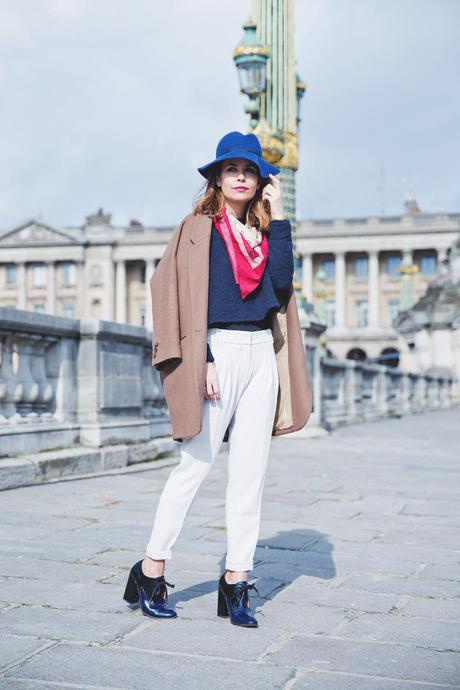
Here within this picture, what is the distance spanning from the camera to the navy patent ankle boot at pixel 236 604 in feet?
11.6

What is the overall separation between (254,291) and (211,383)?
0.39 metres

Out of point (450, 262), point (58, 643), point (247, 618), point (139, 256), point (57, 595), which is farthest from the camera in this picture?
point (139, 256)

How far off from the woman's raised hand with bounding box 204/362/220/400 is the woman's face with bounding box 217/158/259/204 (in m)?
0.68

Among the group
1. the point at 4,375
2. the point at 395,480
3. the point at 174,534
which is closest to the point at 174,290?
the point at 174,534

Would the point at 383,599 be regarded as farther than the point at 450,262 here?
No

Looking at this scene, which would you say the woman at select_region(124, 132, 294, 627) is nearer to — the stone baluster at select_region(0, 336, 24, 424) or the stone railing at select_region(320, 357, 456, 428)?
the stone baluster at select_region(0, 336, 24, 424)

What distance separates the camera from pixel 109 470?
27.6ft

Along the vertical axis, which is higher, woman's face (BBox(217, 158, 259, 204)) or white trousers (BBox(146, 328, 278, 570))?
woman's face (BBox(217, 158, 259, 204))

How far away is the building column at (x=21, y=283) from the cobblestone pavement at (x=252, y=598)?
82.4 m

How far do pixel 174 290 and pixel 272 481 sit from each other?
4.90m

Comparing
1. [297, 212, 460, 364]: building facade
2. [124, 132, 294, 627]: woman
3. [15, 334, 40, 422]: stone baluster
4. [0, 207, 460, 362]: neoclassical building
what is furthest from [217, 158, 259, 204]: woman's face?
[0, 207, 460, 362]: neoclassical building

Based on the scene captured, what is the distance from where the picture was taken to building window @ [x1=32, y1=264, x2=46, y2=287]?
87812mm

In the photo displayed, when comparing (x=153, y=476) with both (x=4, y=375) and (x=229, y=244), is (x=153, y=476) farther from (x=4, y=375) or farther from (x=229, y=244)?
(x=229, y=244)

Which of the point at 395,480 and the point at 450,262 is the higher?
the point at 450,262
